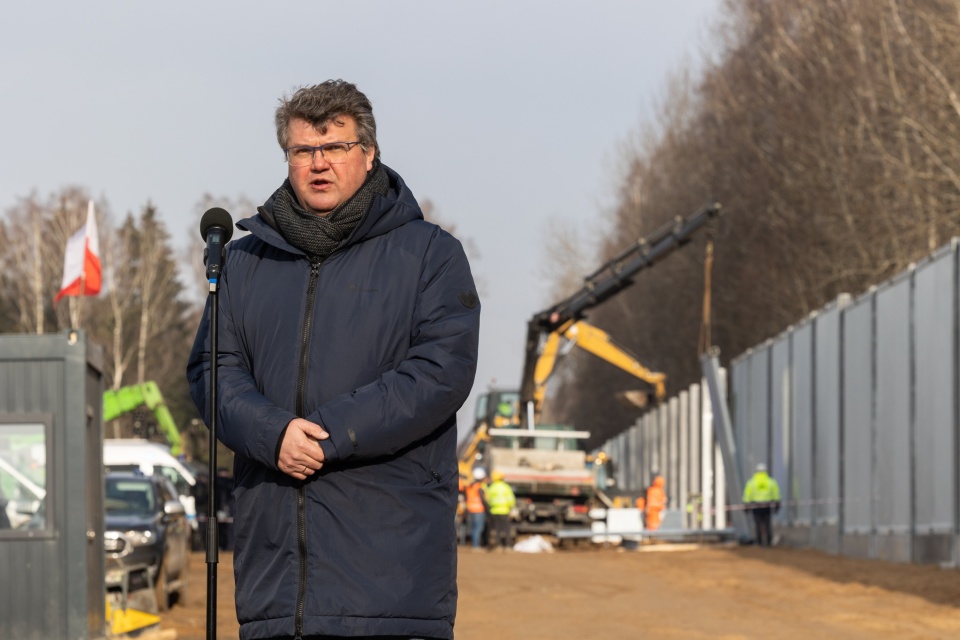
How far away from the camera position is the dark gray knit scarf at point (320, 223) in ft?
16.7

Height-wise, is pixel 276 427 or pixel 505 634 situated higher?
pixel 276 427

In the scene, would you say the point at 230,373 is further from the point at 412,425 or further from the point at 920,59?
the point at 920,59

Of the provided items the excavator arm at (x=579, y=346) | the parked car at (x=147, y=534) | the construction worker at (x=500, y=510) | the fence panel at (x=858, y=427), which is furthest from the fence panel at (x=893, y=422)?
the excavator arm at (x=579, y=346)

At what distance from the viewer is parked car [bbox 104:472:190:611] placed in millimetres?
20047

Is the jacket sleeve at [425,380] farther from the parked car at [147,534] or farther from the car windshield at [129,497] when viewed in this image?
the car windshield at [129,497]

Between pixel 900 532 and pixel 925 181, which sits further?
pixel 925 181

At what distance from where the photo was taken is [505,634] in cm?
1612

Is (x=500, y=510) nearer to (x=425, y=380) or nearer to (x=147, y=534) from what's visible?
(x=147, y=534)

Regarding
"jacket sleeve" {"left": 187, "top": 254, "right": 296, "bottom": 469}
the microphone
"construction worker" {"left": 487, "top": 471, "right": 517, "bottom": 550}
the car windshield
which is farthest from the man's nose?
"construction worker" {"left": 487, "top": 471, "right": 517, "bottom": 550}

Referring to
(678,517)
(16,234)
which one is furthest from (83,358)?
(16,234)

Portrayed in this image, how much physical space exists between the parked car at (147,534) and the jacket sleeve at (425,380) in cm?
1367

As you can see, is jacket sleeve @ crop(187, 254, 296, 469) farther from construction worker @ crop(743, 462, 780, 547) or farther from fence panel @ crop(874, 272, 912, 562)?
construction worker @ crop(743, 462, 780, 547)

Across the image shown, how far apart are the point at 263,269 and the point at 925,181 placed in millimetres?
44170

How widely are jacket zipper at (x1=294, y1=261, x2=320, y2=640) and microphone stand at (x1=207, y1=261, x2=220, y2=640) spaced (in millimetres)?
285
